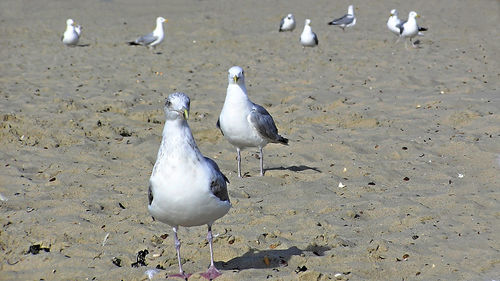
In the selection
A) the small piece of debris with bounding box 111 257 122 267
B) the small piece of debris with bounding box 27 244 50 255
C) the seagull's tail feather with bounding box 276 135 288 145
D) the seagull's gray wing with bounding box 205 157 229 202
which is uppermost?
the seagull's gray wing with bounding box 205 157 229 202

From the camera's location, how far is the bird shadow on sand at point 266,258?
5.34 meters

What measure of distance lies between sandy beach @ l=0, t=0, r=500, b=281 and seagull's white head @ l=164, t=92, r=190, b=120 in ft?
3.87

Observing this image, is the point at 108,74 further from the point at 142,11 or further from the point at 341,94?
the point at 142,11

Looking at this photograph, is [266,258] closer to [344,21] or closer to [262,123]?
[262,123]

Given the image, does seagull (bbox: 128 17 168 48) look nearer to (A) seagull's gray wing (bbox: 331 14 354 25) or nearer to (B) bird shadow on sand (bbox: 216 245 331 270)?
(A) seagull's gray wing (bbox: 331 14 354 25)

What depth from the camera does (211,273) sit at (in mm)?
4953

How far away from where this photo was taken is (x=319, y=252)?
5.56 m

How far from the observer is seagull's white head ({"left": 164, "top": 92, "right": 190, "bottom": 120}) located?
4793mm

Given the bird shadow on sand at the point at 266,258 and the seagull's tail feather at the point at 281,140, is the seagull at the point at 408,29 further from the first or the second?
the bird shadow on sand at the point at 266,258

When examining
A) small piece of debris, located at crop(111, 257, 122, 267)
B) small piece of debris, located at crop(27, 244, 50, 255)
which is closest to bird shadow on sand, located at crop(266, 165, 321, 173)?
small piece of debris, located at crop(111, 257, 122, 267)

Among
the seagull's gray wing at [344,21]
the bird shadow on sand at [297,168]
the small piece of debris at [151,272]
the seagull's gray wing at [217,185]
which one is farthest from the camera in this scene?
the seagull's gray wing at [344,21]

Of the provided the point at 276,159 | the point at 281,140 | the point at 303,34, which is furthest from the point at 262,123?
the point at 303,34

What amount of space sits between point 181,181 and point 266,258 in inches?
45.6

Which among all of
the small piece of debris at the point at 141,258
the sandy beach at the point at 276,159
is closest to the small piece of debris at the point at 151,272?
the sandy beach at the point at 276,159
